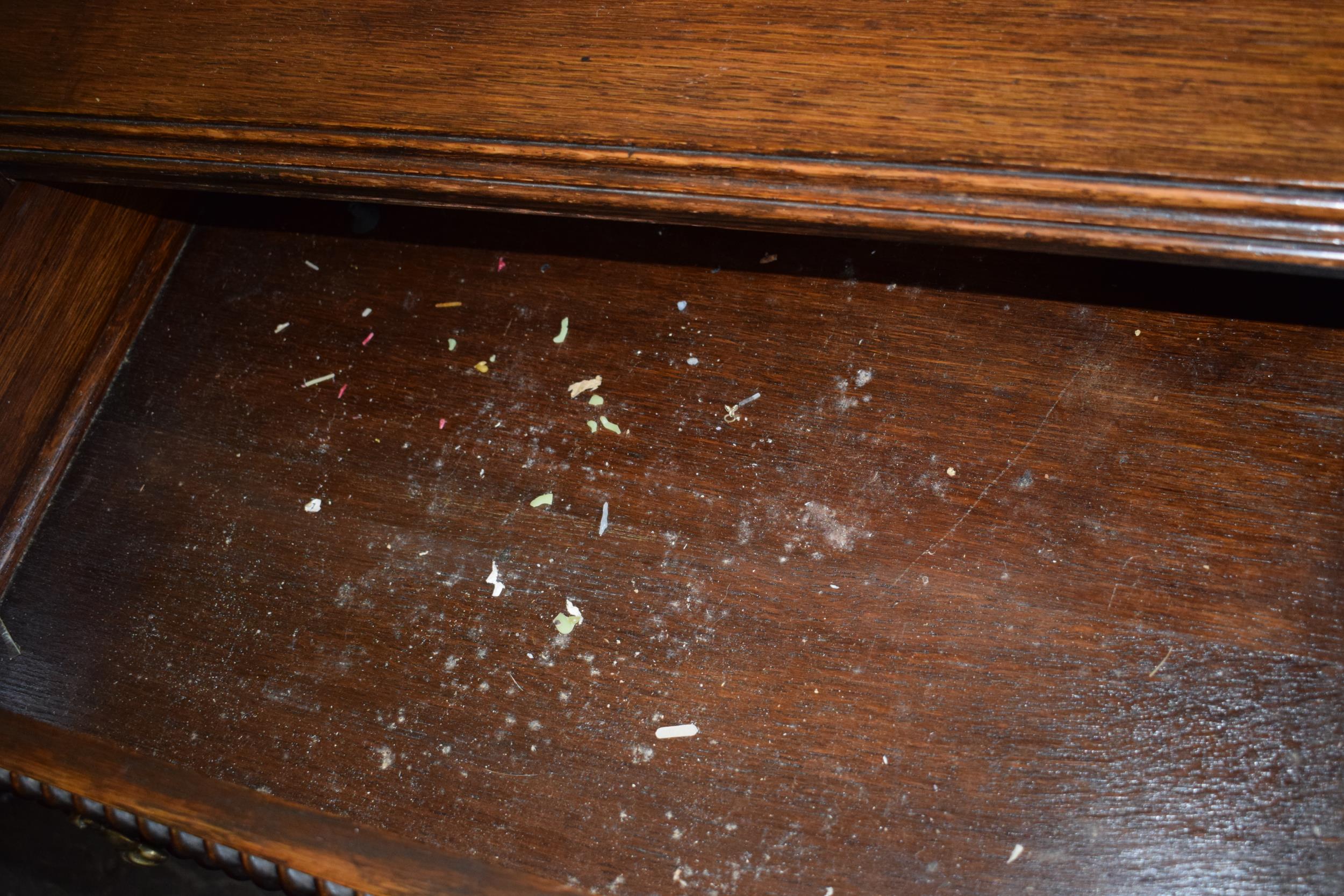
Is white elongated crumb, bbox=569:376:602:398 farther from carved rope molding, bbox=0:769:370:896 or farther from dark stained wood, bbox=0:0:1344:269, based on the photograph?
carved rope molding, bbox=0:769:370:896

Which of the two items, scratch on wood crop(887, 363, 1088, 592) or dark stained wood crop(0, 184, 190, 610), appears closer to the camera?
scratch on wood crop(887, 363, 1088, 592)

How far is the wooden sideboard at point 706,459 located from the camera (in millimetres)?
908

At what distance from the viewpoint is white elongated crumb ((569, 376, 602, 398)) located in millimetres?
1314

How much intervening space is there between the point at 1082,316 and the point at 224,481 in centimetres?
118

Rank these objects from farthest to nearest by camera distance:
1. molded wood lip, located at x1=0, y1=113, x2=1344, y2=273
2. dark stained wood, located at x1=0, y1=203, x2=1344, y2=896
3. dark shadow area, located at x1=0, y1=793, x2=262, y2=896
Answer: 1. dark shadow area, located at x1=0, y1=793, x2=262, y2=896
2. dark stained wood, located at x1=0, y1=203, x2=1344, y2=896
3. molded wood lip, located at x1=0, y1=113, x2=1344, y2=273

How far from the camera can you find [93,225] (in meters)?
1.46

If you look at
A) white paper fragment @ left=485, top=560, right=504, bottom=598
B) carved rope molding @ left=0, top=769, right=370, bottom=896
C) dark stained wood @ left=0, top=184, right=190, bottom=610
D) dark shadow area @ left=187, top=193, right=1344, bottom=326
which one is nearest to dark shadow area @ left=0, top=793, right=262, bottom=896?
carved rope molding @ left=0, top=769, right=370, bottom=896

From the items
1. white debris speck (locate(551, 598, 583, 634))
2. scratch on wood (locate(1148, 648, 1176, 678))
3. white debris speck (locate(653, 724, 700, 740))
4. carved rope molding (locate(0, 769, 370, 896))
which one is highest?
scratch on wood (locate(1148, 648, 1176, 678))

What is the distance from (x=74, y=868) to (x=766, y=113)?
1.51 m

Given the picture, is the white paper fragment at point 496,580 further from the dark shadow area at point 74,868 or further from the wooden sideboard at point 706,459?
the dark shadow area at point 74,868

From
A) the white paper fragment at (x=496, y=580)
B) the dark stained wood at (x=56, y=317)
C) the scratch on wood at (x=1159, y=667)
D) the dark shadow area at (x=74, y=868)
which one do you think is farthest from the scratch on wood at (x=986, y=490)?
the dark stained wood at (x=56, y=317)

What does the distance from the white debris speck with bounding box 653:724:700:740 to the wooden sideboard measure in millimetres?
11

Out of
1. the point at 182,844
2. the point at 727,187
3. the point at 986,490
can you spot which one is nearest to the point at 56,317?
the point at 182,844

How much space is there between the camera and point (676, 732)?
110 cm
